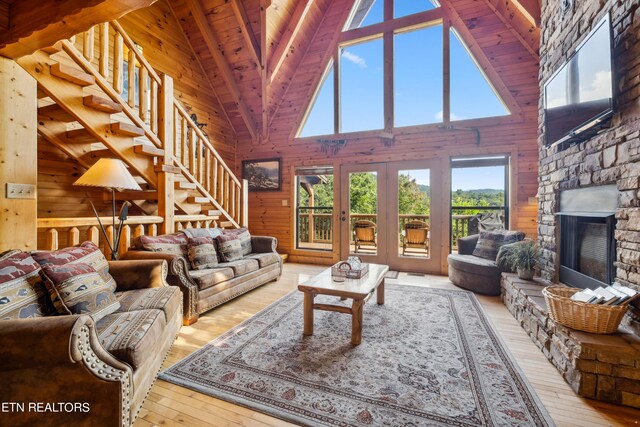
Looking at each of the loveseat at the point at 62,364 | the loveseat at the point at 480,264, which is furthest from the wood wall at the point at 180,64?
the loveseat at the point at 480,264

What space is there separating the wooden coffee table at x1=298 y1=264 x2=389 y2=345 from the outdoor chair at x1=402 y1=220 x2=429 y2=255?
2.39 meters

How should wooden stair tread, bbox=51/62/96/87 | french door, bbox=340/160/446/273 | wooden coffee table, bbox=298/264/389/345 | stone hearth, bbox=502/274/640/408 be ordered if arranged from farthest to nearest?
french door, bbox=340/160/446/273 → wooden stair tread, bbox=51/62/96/87 → wooden coffee table, bbox=298/264/389/345 → stone hearth, bbox=502/274/640/408

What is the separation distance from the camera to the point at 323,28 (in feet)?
18.7

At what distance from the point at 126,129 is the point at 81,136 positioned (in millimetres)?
618

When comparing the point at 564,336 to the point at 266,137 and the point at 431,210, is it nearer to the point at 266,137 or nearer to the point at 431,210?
the point at 431,210

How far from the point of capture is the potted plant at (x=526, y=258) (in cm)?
312

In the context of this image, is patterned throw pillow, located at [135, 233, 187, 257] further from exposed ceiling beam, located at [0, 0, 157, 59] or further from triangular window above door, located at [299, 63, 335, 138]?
triangular window above door, located at [299, 63, 335, 138]

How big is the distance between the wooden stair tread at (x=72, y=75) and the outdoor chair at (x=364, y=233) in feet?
14.1

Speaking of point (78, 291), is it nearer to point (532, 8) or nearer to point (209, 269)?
point (209, 269)

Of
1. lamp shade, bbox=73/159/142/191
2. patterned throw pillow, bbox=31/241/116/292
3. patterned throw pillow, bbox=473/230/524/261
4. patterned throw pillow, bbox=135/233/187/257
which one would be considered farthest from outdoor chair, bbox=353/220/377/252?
patterned throw pillow, bbox=31/241/116/292

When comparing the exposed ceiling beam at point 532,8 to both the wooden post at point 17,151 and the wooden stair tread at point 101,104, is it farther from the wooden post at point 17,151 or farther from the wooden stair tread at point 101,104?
the wooden post at point 17,151

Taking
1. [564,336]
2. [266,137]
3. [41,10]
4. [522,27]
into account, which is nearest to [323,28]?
[266,137]

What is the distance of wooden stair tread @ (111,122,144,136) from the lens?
3043mm

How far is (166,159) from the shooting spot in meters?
3.64
